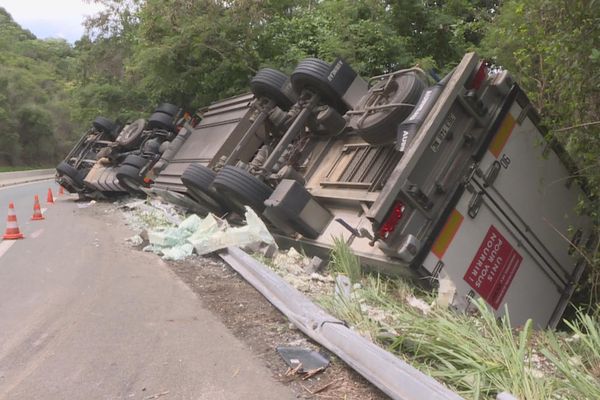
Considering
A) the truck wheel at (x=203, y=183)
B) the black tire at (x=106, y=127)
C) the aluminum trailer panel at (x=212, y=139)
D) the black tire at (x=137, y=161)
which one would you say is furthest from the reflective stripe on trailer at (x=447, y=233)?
the black tire at (x=106, y=127)

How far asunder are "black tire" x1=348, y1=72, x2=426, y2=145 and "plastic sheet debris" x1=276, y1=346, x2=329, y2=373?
9.04 ft

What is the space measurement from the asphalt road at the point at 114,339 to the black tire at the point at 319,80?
2.92m

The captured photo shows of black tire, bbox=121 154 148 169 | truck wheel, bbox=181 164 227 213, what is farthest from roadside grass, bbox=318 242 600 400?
black tire, bbox=121 154 148 169

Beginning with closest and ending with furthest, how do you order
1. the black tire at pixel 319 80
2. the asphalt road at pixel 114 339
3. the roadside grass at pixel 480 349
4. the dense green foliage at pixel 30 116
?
the roadside grass at pixel 480 349 < the asphalt road at pixel 114 339 < the black tire at pixel 319 80 < the dense green foliage at pixel 30 116

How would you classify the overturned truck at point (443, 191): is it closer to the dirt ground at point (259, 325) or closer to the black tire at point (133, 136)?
the dirt ground at point (259, 325)

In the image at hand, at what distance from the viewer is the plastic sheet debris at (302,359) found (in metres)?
3.22

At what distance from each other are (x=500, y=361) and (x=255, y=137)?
6.18 m

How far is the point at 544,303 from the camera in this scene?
5.31 meters

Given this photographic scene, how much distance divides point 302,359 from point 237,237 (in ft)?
10.4

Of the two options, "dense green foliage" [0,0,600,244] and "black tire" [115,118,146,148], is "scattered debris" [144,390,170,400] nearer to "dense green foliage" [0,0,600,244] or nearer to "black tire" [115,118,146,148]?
"dense green foliage" [0,0,600,244]

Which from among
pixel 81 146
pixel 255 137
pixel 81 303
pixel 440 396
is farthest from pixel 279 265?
pixel 81 146

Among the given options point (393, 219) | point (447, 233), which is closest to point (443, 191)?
point (447, 233)

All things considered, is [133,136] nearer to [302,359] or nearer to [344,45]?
[344,45]

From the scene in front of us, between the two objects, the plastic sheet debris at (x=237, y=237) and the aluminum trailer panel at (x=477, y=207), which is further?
the plastic sheet debris at (x=237, y=237)
